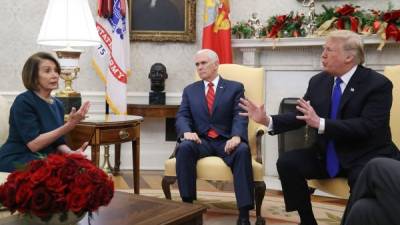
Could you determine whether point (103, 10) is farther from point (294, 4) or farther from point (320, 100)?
point (320, 100)

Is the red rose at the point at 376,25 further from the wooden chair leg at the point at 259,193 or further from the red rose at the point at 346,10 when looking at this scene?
the wooden chair leg at the point at 259,193

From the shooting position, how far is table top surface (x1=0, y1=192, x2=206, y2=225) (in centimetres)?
198

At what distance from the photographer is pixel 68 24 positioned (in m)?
3.58

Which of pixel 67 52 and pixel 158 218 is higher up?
pixel 67 52

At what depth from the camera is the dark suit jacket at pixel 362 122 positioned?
2.80 metres

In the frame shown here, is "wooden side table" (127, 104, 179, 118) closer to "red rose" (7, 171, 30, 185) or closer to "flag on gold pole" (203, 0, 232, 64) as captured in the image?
Result: "flag on gold pole" (203, 0, 232, 64)

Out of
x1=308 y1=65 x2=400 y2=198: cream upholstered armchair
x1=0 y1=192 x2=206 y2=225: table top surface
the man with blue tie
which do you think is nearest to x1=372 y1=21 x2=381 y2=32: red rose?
x1=308 y1=65 x2=400 y2=198: cream upholstered armchair

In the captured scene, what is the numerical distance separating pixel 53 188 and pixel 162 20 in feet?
12.8

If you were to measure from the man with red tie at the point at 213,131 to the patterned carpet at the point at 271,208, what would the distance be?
39cm

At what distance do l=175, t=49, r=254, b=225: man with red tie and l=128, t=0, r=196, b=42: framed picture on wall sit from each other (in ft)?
5.48

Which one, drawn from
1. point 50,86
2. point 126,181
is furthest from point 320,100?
point 126,181

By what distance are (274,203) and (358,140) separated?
1.41m

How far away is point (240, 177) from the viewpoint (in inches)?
126

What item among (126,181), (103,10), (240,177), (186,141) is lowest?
(126,181)
